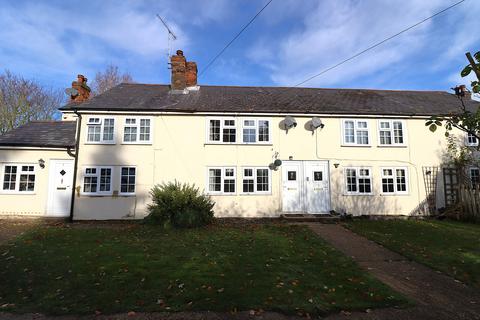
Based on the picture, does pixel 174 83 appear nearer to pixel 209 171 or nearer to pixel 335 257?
pixel 209 171

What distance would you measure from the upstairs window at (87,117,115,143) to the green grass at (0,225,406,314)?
5822 mm

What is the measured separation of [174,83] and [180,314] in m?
14.7

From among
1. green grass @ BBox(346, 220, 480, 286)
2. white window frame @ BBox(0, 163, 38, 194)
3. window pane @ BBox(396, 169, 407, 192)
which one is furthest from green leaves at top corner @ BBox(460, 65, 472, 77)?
white window frame @ BBox(0, 163, 38, 194)

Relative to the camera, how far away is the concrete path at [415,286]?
4.66 m

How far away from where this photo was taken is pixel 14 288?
5570 mm

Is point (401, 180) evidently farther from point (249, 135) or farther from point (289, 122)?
point (249, 135)

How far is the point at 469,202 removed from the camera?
1371 centimetres

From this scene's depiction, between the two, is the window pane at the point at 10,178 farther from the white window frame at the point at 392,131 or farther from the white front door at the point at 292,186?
the white window frame at the point at 392,131

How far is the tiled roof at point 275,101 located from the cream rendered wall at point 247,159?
57 cm

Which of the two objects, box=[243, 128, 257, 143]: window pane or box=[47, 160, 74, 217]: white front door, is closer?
box=[47, 160, 74, 217]: white front door

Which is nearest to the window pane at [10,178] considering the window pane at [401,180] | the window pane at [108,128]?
the window pane at [108,128]

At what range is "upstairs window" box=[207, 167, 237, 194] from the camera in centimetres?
1440

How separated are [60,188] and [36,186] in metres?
1.07

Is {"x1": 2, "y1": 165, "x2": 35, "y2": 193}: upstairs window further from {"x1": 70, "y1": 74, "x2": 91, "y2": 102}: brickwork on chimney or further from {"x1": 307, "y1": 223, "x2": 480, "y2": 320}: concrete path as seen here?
{"x1": 307, "y1": 223, "x2": 480, "y2": 320}: concrete path
